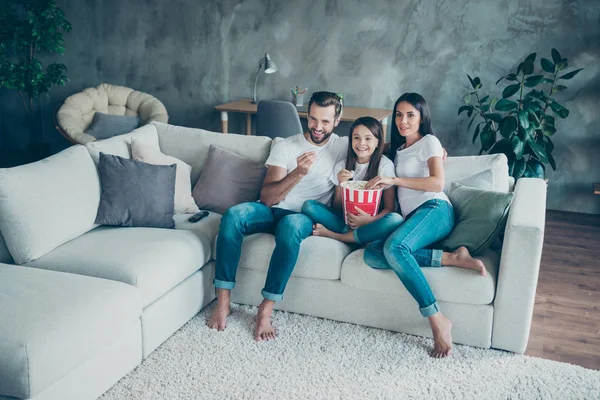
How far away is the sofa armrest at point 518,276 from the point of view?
242 centimetres

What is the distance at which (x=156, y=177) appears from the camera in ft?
9.78

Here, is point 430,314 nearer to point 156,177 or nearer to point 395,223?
point 395,223

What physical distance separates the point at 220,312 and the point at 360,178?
0.90m

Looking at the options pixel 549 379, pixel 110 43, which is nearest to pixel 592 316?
pixel 549 379

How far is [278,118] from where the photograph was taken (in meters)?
4.39

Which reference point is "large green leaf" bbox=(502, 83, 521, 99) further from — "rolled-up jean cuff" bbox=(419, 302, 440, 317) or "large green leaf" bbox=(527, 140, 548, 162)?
"rolled-up jean cuff" bbox=(419, 302, 440, 317)

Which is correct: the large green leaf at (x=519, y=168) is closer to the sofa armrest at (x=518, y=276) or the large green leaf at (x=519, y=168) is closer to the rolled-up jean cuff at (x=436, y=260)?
the sofa armrest at (x=518, y=276)

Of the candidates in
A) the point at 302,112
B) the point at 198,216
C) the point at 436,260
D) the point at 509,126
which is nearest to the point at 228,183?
the point at 198,216

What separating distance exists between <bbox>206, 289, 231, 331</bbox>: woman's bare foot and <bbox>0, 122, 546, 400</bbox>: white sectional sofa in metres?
0.11

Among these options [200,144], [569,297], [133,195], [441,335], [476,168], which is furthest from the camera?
[200,144]

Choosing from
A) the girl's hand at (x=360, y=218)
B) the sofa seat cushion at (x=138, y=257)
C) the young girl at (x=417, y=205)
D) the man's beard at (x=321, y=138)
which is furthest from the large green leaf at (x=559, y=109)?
the sofa seat cushion at (x=138, y=257)

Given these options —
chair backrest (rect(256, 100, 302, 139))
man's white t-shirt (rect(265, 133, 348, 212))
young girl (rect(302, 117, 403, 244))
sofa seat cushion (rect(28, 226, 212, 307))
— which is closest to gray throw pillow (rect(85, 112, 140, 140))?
chair backrest (rect(256, 100, 302, 139))

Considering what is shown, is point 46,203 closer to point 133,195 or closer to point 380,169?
point 133,195

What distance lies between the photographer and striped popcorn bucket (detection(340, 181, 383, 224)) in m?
2.69
